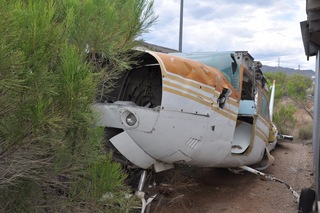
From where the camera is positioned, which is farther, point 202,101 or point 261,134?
point 261,134

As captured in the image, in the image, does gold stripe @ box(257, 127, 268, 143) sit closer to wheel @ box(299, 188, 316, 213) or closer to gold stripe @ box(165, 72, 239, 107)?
wheel @ box(299, 188, 316, 213)

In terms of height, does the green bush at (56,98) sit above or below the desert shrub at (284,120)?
above

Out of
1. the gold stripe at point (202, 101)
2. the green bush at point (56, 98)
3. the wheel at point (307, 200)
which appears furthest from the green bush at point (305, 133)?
the green bush at point (56, 98)

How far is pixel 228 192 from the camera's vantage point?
291 inches

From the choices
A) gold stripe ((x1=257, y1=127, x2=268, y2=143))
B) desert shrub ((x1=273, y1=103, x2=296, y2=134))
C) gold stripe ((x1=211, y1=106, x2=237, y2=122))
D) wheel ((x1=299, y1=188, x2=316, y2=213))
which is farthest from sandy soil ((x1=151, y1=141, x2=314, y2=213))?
desert shrub ((x1=273, y1=103, x2=296, y2=134))

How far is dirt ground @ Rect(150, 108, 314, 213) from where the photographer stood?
6.33m

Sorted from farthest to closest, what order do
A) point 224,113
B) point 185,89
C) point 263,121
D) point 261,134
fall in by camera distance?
point 263,121
point 261,134
point 224,113
point 185,89

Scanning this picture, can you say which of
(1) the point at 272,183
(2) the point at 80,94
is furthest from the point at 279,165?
(2) the point at 80,94

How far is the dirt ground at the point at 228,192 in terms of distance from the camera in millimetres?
6332

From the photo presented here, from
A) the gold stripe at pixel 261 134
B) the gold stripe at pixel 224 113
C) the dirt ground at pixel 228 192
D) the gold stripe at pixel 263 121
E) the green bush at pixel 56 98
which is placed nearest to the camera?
the green bush at pixel 56 98

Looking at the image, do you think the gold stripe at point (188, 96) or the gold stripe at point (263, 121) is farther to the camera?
the gold stripe at point (263, 121)

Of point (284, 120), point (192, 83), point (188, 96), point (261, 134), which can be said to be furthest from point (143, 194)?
point (284, 120)

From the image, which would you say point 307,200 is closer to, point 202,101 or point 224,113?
point 224,113

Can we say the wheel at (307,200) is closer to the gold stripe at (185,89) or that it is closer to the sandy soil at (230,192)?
the sandy soil at (230,192)
